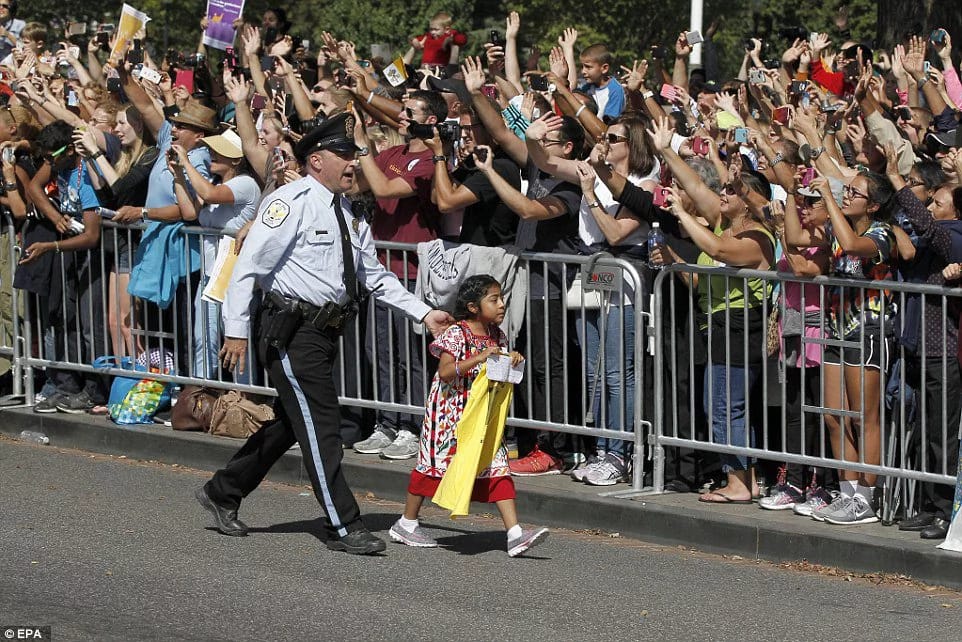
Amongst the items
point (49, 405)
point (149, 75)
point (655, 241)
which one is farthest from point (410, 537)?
point (149, 75)

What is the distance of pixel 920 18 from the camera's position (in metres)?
16.0

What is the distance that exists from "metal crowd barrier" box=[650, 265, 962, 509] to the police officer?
1.52m

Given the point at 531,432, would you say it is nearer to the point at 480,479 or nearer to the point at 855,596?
the point at 480,479

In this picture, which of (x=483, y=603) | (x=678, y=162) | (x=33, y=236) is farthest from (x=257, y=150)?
(x=483, y=603)

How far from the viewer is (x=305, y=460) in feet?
27.8

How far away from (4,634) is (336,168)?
289cm

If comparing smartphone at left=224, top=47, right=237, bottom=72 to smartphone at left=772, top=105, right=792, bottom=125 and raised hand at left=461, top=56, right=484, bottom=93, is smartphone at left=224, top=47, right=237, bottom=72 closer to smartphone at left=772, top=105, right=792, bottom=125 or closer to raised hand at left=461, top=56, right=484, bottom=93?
raised hand at left=461, top=56, right=484, bottom=93

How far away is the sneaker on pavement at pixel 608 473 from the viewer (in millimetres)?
9648

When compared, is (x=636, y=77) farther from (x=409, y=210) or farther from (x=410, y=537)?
(x=410, y=537)

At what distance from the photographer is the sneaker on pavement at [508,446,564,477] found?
32.8 ft

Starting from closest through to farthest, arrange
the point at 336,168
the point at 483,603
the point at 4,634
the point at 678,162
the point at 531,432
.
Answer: the point at 4,634 < the point at 483,603 < the point at 336,168 < the point at 678,162 < the point at 531,432

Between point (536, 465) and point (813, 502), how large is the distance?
1.77 meters

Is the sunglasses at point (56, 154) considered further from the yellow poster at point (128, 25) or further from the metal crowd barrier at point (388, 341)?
the yellow poster at point (128, 25)

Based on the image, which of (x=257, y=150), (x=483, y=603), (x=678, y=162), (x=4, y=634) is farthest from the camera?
(x=257, y=150)
